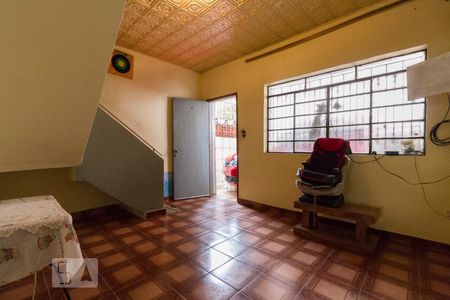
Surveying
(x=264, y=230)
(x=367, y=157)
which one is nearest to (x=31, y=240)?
(x=264, y=230)

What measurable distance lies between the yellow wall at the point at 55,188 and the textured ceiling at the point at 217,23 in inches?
87.6

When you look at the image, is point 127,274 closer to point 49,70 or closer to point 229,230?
point 229,230

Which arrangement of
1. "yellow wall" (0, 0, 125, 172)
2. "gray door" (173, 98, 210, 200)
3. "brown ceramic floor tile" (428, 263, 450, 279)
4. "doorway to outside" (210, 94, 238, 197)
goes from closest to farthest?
1. "yellow wall" (0, 0, 125, 172)
2. "brown ceramic floor tile" (428, 263, 450, 279)
3. "gray door" (173, 98, 210, 200)
4. "doorway to outside" (210, 94, 238, 197)

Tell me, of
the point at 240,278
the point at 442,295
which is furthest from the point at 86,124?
the point at 442,295

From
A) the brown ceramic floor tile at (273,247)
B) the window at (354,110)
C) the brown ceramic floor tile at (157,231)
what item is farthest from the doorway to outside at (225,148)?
the brown ceramic floor tile at (273,247)

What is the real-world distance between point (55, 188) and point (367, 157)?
4.23 metres

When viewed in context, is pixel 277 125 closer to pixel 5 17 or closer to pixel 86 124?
pixel 86 124

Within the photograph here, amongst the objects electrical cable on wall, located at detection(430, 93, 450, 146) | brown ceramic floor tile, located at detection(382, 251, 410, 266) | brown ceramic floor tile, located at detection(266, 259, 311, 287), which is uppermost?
electrical cable on wall, located at detection(430, 93, 450, 146)

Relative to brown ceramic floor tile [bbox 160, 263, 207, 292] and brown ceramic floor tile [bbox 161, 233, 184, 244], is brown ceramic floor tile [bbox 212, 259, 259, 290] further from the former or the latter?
brown ceramic floor tile [bbox 161, 233, 184, 244]

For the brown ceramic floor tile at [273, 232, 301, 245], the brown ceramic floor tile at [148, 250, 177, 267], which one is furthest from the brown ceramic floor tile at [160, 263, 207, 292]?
the brown ceramic floor tile at [273, 232, 301, 245]

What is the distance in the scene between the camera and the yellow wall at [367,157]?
2211 millimetres

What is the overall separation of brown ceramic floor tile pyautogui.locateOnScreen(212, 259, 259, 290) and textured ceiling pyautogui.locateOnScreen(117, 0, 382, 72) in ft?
9.33

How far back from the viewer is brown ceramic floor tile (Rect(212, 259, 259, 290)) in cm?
173

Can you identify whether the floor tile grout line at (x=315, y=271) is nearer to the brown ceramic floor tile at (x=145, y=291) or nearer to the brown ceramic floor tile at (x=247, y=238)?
the brown ceramic floor tile at (x=247, y=238)
